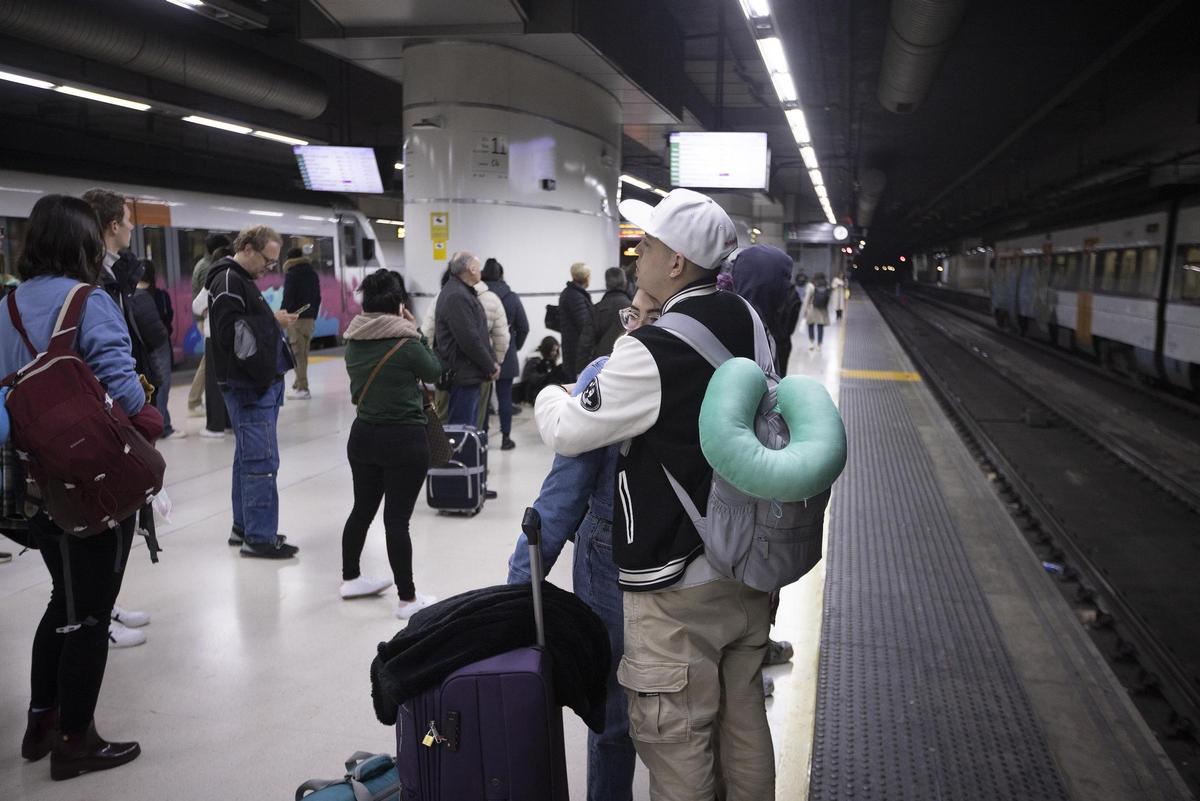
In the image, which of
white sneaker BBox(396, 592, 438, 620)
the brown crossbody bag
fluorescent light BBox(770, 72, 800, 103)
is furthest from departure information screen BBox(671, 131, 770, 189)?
white sneaker BBox(396, 592, 438, 620)

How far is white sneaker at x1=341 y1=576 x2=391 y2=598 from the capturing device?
4.39 meters

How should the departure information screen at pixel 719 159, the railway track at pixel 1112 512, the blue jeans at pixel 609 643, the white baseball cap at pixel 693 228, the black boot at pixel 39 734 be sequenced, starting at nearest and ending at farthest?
the white baseball cap at pixel 693 228, the blue jeans at pixel 609 643, the black boot at pixel 39 734, the railway track at pixel 1112 512, the departure information screen at pixel 719 159

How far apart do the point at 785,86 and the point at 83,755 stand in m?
9.83

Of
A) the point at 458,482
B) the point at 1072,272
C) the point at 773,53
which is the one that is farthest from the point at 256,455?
the point at 1072,272

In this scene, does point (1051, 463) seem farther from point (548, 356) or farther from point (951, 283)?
point (951, 283)

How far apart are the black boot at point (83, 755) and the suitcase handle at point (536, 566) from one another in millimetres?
1870

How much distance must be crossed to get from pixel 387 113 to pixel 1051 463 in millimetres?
14271

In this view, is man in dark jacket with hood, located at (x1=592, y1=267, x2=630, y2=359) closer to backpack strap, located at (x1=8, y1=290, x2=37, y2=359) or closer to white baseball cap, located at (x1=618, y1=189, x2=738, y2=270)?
backpack strap, located at (x1=8, y1=290, x2=37, y2=359)

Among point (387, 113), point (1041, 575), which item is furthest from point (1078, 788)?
point (387, 113)

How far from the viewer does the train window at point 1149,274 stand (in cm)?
1198

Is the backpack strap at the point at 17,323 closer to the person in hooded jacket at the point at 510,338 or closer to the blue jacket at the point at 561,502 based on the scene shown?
the blue jacket at the point at 561,502

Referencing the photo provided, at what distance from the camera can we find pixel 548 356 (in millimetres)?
9812

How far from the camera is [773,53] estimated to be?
9.02m

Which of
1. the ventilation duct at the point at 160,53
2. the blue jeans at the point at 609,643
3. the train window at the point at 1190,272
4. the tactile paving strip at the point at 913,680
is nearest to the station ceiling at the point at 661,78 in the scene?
the ventilation duct at the point at 160,53
